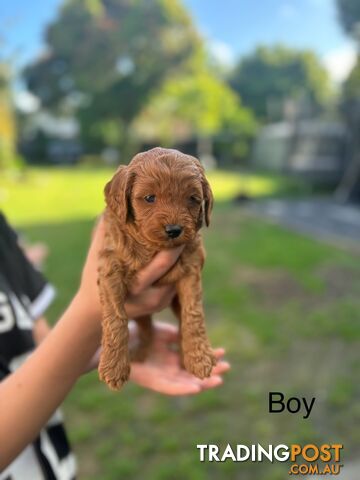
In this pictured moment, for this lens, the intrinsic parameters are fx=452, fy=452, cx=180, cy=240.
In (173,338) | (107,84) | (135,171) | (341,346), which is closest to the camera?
(135,171)

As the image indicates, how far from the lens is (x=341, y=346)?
3.83 m

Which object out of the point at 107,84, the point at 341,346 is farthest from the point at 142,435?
the point at 107,84

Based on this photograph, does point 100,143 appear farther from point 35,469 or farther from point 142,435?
point 35,469

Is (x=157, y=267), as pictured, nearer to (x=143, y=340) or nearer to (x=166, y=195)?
(x=166, y=195)

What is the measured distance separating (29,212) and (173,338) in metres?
9.22

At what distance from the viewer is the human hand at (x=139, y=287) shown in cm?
85

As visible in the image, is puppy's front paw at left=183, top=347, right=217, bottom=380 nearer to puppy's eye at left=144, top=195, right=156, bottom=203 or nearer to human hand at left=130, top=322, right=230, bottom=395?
human hand at left=130, top=322, right=230, bottom=395

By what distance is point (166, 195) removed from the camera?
708 millimetres

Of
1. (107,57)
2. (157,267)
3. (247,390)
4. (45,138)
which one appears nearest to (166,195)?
(157,267)

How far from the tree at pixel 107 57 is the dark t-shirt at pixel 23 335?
27.6 feet

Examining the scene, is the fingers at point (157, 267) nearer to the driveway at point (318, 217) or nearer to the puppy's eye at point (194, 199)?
the puppy's eye at point (194, 199)

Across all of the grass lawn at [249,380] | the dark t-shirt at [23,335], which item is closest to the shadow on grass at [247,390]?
the grass lawn at [249,380]

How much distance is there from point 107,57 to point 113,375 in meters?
17.5

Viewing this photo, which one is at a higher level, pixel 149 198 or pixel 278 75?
pixel 278 75
